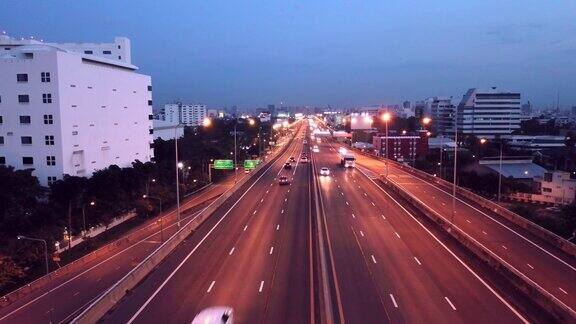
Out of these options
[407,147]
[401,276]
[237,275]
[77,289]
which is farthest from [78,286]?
[407,147]

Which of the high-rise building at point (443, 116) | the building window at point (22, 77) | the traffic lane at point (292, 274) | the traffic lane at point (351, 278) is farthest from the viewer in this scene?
the high-rise building at point (443, 116)

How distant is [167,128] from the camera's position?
340ft

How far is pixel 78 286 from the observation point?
25375 mm

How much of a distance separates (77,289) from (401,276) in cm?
1510

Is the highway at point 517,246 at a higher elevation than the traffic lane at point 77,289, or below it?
higher

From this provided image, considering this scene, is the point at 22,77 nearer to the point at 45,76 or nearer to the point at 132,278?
the point at 45,76

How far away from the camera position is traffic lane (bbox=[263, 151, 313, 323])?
718 inches

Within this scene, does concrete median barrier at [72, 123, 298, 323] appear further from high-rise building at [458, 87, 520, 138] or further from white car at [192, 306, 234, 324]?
high-rise building at [458, 87, 520, 138]

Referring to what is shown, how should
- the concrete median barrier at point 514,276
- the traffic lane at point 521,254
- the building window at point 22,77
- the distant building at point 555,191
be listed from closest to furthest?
the concrete median barrier at point 514,276
the traffic lane at point 521,254
the building window at point 22,77
the distant building at point 555,191

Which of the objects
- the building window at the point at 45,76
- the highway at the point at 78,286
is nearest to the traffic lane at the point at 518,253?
the highway at the point at 78,286

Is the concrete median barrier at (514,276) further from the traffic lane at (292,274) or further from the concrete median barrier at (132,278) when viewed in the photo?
the concrete median barrier at (132,278)

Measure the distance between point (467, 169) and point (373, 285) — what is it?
65699 millimetres

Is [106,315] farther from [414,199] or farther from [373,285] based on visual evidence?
[414,199]

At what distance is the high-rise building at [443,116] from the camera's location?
167375mm
